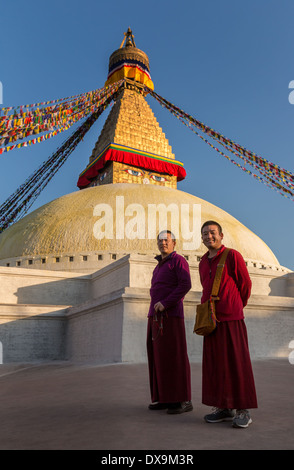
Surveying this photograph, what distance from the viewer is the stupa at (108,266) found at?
7.32 meters

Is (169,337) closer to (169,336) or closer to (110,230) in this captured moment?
(169,336)

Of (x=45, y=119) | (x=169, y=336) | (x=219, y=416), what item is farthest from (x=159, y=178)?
(x=219, y=416)

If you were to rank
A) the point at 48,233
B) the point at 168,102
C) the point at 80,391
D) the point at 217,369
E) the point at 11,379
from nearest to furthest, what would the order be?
the point at 217,369 < the point at 80,391 < the point at 11,379 < the point at 48,233 < the point at 168,102

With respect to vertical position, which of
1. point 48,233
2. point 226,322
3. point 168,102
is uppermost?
point 168,102

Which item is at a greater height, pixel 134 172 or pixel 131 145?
pixel 131 145

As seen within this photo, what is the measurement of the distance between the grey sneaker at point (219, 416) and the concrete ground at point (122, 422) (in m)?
0.05

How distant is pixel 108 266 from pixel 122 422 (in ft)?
23.7

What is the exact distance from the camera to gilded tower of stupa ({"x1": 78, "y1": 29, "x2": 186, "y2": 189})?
58.1 ft

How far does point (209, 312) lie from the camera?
104 inches

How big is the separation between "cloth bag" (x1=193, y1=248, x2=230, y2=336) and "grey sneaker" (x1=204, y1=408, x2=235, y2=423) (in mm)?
483

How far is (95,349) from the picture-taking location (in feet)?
24.9
